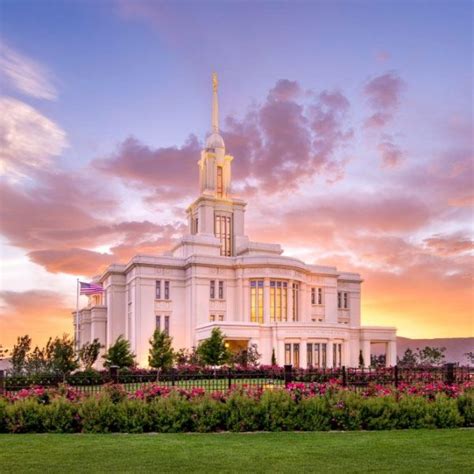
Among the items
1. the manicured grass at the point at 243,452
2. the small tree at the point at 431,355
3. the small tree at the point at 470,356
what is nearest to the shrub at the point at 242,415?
the manicured grass at the point at 243,452

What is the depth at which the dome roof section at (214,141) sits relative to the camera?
2263 inches

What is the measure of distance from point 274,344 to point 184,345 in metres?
8.53

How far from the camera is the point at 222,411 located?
13211mm

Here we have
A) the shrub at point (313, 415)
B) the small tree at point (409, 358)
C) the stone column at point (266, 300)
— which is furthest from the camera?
the small tree at point (409, 358)

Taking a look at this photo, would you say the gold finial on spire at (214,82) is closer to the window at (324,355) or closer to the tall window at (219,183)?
the tall window at (219,183)

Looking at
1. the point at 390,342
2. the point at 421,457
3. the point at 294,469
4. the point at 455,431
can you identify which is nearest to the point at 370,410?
the point at 455,431

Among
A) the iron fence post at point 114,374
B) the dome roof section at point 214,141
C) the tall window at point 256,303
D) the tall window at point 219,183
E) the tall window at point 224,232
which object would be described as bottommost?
the iron fence post at point 114,374

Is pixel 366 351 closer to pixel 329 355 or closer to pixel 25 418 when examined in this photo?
pixel 329 355

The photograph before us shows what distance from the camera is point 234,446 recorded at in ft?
36.2

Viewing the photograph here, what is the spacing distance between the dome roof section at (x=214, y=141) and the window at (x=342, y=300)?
1757cm

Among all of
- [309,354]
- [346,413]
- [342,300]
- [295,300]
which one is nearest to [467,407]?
[346,413]

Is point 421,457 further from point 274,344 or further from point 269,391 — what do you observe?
point 274,344

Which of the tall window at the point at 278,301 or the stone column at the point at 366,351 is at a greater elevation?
the tall window at the point at 278,301

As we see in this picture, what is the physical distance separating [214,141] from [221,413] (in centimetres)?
4617
